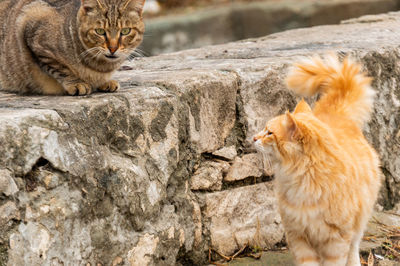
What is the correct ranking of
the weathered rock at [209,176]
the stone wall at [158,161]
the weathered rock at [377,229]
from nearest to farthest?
the stone wall at [158,161]
the weathered rock at [209,176]
the weathered rock at [377,229]

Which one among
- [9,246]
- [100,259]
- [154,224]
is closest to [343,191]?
[154,224]

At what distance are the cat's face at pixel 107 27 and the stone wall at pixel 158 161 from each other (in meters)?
0.22

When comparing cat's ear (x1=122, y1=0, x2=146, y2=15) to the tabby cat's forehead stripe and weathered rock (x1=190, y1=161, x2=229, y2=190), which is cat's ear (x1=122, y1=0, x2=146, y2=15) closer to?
the tabby cat's forehead stripe

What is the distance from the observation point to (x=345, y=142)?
290 cm

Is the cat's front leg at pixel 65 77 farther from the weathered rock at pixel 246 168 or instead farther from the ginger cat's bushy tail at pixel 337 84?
the ginger cat's bushy tail at pixel 337 84

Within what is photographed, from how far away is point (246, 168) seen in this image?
3.23m

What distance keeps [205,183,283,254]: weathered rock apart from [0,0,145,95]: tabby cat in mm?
911

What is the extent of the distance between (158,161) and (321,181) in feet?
2.70

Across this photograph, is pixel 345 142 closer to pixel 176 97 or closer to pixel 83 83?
pixel 176 97

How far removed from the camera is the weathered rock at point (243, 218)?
10.1 feet

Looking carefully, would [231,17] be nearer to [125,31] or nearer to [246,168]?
[246,168]

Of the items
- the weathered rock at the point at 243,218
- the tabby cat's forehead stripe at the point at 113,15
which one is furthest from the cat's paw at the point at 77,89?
the weathered rock at the point at 243,218

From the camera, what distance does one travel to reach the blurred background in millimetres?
8898

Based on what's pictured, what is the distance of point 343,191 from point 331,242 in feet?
0.98
